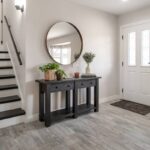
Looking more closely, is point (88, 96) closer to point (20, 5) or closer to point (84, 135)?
point (84, 135)

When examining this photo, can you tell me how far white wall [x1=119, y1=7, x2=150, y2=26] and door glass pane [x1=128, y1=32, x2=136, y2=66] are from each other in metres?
0.36

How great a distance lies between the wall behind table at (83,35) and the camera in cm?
299

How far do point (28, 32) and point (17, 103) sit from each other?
140 centimetres

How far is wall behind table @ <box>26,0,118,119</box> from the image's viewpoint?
299 cm

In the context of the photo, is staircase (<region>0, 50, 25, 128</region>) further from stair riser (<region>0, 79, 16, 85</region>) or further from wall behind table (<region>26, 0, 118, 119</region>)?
wall behind table (<region>26, 0, 118, 119</region>)

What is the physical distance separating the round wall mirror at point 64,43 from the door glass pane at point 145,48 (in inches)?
64.8

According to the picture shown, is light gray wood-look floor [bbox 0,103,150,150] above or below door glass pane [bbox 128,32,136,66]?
below

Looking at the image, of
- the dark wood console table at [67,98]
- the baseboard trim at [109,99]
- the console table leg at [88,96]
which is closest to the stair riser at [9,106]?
the dark wood console table at [67,98]

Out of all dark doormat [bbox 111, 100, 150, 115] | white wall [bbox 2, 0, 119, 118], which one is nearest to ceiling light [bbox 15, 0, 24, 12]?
white wall [bbox 2, 0, 119, 118]

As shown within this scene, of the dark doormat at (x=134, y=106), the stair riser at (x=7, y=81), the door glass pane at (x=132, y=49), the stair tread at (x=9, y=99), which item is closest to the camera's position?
the stair tread at (x=9, y=99)

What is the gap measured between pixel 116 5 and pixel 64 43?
160 cm

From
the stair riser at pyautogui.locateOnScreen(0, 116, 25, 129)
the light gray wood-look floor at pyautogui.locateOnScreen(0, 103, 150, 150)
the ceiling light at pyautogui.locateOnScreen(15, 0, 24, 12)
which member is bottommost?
the light gray wood-look floor at pyautogui.locateOnScreen(0, 103, 150, 150)

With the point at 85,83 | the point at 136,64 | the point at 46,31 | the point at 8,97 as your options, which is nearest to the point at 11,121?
the point at 8,97

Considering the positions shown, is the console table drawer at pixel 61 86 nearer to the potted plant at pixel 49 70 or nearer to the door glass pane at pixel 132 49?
the potted plant at pixel 49 70
